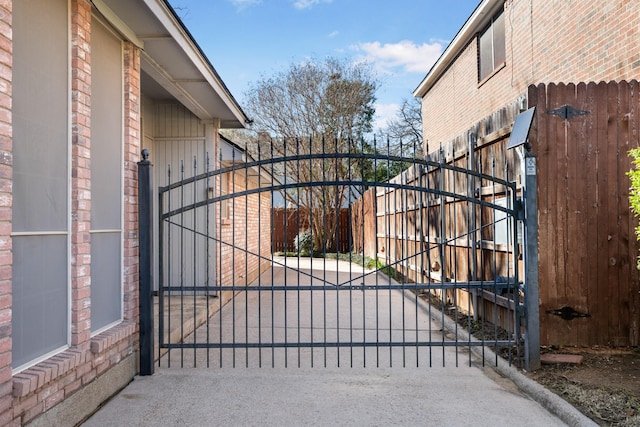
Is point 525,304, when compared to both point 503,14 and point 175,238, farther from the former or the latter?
point 503,14

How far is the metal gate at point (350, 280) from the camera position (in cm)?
448

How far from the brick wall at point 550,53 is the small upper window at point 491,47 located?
0.23 meters

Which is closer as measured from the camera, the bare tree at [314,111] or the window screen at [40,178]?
the window screen at [40,178]

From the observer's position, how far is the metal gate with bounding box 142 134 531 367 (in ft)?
14.7

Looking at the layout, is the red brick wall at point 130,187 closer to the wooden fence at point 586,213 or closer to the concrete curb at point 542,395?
the concrete curb at point 542,395

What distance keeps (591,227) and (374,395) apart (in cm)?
277

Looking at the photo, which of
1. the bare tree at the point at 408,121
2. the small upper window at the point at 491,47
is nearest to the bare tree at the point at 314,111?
the bare tree at the point at 408,121

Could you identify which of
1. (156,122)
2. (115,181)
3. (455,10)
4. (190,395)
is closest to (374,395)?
(190,395)

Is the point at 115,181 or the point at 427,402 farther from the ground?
the point at 115,181

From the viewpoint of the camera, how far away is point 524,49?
29.7ft

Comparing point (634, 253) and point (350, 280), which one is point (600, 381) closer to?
point (634, 253)

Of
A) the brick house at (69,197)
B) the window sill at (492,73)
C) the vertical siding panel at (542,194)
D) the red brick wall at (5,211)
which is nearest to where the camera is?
the red brick wall at (5,211)

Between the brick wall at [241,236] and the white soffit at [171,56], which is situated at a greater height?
the white soffit at [171,56]

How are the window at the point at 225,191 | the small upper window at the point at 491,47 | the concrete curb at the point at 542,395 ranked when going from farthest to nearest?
the small upper window at the point at 491,47 → the window at the point at 225,191 → the concrete curb at the point at 542,395
